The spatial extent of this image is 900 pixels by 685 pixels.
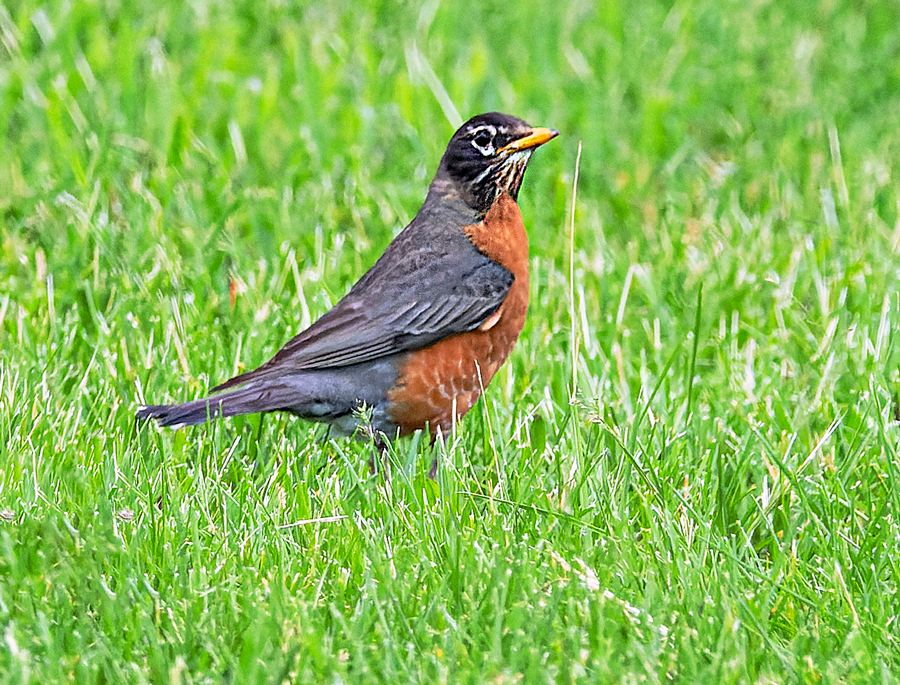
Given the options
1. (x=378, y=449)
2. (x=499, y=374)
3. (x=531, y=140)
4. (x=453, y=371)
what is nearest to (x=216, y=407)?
(x=378, y=449)

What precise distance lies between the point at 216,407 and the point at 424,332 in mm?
680

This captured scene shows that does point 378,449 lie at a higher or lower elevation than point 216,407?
lower

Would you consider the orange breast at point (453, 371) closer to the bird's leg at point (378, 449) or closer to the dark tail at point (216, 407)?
the bird's leg at point (378, 449)

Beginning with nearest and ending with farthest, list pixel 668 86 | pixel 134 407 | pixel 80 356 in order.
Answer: pixel 134 407 → pixel 80 356 → pixel 668 86

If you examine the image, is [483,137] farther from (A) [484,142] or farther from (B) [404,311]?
(B) [404,311]

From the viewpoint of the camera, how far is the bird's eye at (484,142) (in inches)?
173

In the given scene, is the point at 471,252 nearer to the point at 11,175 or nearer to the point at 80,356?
the point at 80,356

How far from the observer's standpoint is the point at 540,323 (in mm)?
5180

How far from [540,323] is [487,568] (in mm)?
2055

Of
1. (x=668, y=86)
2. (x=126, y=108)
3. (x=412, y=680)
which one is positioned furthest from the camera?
(x=668, y=86)

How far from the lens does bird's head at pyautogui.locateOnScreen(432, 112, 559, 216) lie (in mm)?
4379

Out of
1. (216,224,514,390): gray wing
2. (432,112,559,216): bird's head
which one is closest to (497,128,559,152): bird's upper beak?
(432,112,559,216): bird's head

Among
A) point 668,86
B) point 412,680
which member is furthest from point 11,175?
point 412,680

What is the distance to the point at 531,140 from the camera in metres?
4.34
